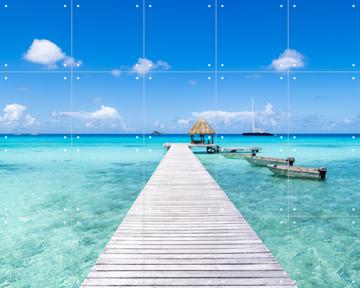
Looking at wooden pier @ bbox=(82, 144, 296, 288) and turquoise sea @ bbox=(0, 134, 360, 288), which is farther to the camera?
turquoise sea @ bbox=(0, 134, 360, 288)

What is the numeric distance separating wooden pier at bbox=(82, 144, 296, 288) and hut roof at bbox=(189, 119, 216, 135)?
100 ft

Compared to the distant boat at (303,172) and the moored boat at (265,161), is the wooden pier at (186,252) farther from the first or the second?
the moored boat at (265,161)

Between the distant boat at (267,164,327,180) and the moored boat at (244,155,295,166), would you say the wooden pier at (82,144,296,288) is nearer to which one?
the distant boat at (267,164,327,180)

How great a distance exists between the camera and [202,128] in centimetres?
3841

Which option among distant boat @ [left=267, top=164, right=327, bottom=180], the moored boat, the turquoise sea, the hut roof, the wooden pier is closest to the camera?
the wooden pier

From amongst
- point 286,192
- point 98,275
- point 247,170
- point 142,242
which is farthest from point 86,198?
point 247,170

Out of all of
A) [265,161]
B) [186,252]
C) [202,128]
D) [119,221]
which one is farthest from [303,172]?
[202,128]

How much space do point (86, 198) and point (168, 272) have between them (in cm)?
1186

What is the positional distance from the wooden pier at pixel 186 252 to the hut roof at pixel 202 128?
1202 inches

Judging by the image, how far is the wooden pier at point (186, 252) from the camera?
386cm

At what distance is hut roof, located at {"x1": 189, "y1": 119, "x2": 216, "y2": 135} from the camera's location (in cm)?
3816

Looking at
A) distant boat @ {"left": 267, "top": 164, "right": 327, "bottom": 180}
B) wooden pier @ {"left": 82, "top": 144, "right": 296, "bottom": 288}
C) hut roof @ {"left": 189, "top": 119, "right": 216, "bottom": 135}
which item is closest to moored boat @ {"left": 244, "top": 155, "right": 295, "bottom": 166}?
distant boat @ {"left": 267, "top": 164, "right": 327, "bottom": 180}

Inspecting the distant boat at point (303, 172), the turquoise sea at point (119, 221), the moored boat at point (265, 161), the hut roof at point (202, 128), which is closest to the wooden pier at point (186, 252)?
the turquoise sea at point (119, 221)

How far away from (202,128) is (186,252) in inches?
1338
